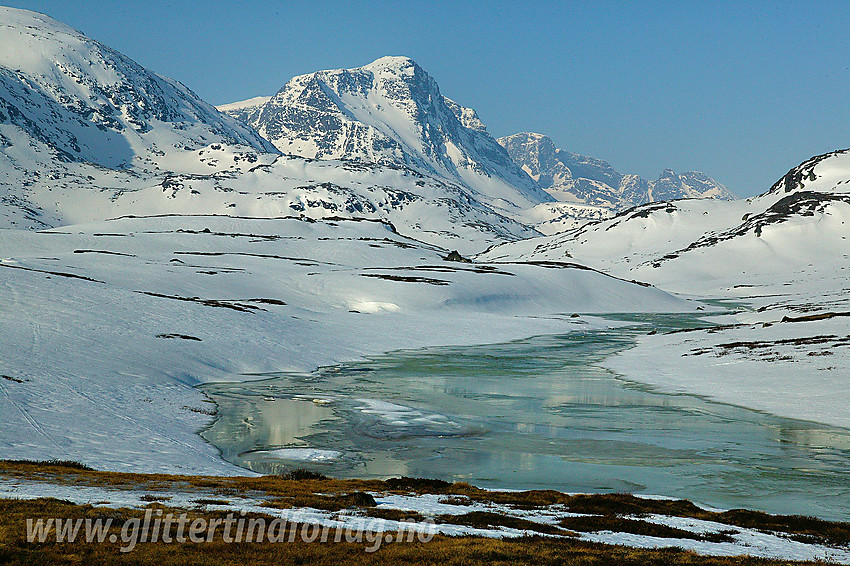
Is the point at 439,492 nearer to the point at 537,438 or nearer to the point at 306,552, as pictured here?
the point at 306,552

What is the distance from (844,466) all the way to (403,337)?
162 feet

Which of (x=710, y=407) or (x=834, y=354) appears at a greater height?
(x=834, y=354)

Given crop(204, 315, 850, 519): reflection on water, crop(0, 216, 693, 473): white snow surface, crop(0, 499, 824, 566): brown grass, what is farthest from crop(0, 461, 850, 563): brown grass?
crop(0, 216, 693, 473): white snow surface

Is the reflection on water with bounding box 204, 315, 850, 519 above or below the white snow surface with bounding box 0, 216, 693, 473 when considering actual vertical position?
below

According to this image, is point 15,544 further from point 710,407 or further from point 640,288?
point 640,288

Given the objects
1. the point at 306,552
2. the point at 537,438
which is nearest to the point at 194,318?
the point at 537,438

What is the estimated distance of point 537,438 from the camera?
30391 mm

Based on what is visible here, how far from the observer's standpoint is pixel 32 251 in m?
120

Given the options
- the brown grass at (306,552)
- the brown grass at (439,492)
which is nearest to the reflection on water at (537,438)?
the brown grass at (439,492)

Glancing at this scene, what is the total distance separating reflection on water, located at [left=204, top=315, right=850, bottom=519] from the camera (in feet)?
A: 79.3

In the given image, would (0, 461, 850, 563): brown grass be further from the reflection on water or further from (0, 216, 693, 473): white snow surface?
(0, 216, 693, 473): white snow surface

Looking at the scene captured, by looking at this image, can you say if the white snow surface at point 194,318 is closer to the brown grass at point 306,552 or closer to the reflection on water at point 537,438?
the reflection on water at point 537,438

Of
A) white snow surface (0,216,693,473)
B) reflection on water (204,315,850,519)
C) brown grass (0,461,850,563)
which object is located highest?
white snow surface (0,216,693,473)

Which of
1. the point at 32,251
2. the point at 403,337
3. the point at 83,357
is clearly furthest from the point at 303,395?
the point at 32,251
